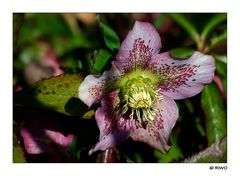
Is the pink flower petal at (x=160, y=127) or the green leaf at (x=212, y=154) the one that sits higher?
the pink flower petal at (x=160, y=127)

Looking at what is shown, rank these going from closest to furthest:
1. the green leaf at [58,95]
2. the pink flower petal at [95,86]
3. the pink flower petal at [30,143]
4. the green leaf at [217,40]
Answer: the pink flower petal at [95,86] → the green leaf at [58,95] → the pink flower petal at [30,143] → the green leaf at [217,40]

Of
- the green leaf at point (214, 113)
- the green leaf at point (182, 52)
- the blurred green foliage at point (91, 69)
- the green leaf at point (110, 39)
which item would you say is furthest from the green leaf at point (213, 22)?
the green leaf at point (110, 39)

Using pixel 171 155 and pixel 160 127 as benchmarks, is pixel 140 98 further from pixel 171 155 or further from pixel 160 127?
pixel 171 155

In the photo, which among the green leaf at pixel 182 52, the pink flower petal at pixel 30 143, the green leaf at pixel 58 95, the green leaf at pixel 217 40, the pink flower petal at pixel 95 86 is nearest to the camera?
the pink flower petal at pixel 95 86

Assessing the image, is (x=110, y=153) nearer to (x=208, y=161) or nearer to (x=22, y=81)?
(x=208, y=161)

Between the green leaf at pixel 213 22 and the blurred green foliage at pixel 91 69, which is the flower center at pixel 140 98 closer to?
the blurred green foliage at pixel 91 69

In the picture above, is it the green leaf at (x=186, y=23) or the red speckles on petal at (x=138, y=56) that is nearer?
the red speckles on petal at (x=138, y=56)

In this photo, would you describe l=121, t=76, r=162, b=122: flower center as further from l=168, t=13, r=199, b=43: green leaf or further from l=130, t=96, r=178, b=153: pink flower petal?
l=168, t=13, r=199, b=43: green leaf

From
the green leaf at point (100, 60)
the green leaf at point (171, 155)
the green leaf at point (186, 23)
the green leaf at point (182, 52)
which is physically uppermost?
the green leaf at point (186, 23)
